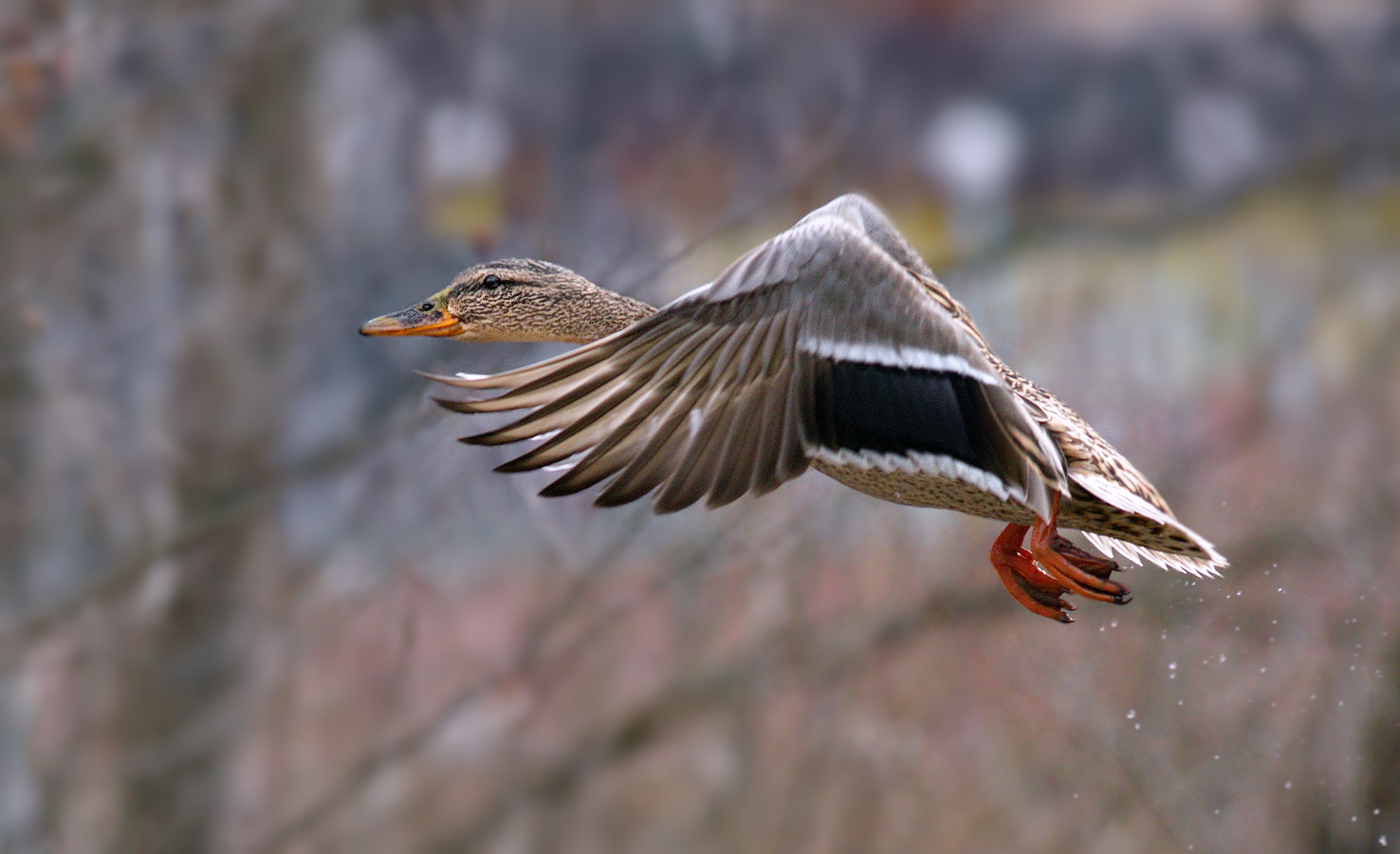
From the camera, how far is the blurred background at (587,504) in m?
3.39

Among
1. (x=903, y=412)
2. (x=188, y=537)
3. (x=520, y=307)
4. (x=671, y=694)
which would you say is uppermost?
(x=520, y=307)

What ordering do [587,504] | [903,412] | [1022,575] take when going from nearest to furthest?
[903,412] < [1022,575] < [587,504]

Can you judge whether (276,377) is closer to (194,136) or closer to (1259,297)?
(194,136)

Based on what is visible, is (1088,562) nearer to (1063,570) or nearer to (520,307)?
(1063,570)

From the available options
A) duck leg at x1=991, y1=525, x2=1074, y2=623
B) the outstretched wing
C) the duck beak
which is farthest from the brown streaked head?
duck leg at x1=991, y1=525, x2=1074, y2=623

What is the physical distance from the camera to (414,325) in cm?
125

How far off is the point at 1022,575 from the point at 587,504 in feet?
6.93

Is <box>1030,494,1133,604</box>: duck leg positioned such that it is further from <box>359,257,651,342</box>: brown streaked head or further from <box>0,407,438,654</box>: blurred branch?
<box>0,407,438,654</box>: blurred branch

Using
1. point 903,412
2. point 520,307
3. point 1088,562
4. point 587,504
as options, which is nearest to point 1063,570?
point 1088,562

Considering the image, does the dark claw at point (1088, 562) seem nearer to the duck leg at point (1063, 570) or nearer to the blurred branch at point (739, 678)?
the duck leg at point (1063, 570)

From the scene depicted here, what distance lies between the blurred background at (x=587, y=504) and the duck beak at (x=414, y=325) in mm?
1886

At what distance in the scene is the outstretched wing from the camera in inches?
42.0

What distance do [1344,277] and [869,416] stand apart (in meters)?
3.05

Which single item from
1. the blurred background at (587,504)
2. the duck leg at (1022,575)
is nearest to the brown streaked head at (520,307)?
the duck leg at (1022,575)
